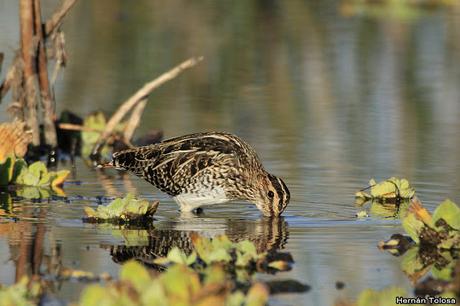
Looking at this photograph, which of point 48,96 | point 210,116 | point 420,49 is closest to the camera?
point 48,96

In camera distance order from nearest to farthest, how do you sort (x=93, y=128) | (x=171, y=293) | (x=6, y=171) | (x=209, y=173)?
(x=171, y=293), (x=209, y=173), (x=6, y=171), (x=93, y=128)

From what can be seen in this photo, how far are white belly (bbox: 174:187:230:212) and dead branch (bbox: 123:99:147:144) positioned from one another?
289 centimetres

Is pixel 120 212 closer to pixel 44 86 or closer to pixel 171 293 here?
pixel 171 293

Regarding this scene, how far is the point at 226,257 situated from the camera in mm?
7816

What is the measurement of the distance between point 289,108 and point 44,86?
12.9 ft

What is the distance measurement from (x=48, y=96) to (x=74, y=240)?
427cm

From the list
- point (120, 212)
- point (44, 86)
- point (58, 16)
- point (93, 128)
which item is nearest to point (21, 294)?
point (120, 212)

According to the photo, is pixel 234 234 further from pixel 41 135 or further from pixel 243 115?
pixel 243 115

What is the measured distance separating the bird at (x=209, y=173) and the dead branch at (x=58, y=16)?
2127 mm

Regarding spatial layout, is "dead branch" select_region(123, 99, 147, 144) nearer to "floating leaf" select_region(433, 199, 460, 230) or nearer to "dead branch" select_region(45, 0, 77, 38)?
"dead branch" select_region(45, 0, 77, 38)

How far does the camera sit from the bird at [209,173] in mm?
10430

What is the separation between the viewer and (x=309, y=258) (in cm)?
840

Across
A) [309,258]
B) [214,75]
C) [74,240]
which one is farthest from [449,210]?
[214,75]

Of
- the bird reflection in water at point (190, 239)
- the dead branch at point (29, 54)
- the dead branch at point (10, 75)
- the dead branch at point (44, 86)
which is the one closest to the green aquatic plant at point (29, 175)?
the dead branch at point (29, 54)
